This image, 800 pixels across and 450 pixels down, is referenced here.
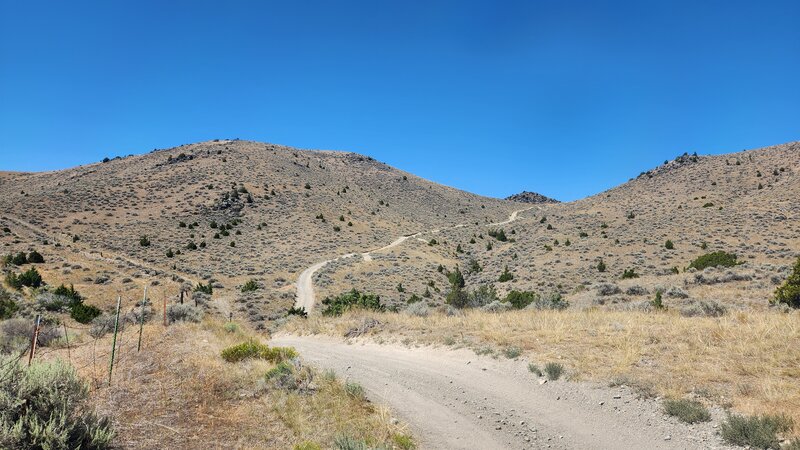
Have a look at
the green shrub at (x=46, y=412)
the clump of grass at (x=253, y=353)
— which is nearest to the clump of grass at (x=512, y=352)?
the clump of grass at (x=253, y=353)

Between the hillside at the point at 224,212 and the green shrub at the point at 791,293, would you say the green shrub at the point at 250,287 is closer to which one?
the hillside at the point at 224,212

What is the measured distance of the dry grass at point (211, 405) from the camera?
21.6 ft

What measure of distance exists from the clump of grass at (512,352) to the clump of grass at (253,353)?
581 centimetres

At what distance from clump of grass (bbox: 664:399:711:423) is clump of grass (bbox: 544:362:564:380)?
233 centimetres

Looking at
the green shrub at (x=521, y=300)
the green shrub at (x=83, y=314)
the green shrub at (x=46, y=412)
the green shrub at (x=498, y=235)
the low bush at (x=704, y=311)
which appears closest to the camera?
the green shrub at (x=46, y=412)

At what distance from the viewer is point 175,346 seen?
1109cm

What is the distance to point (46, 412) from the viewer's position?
18.5 feet

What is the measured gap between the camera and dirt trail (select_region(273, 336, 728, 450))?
7047 mm

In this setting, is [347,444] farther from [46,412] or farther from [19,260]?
[19,260]

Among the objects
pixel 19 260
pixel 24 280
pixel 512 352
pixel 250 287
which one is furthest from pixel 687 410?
pixel 19 260

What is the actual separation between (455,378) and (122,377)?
7261 mm

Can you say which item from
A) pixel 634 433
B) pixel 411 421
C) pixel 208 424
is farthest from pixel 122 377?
pixel 634 433

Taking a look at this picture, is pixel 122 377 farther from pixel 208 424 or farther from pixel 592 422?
pixel 592 422

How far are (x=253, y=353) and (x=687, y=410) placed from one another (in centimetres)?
960
